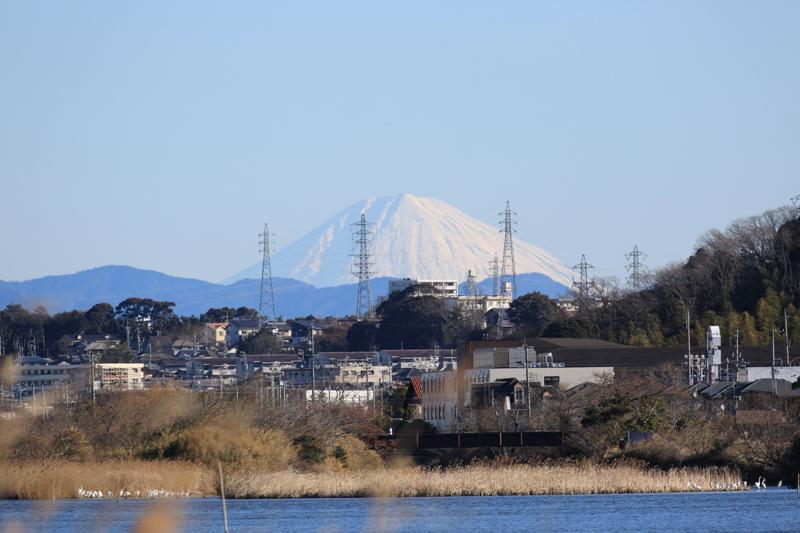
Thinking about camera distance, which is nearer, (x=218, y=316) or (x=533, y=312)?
(x=533, y=312)

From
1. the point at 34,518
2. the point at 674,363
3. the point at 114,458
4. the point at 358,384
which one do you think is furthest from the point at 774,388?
the point at 358,384

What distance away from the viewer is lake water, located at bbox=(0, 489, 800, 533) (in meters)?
32.8

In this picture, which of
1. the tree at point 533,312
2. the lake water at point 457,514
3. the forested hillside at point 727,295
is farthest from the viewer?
the tree at point 533,312

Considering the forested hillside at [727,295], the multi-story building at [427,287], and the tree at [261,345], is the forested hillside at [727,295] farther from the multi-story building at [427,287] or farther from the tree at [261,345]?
the tree at [261,345]

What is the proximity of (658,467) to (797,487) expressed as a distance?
14.5 ft

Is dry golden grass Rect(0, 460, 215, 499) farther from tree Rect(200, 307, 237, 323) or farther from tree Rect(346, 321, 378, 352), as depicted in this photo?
tree Rect(200, 307, 237, 323)

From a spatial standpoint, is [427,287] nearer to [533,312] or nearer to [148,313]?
[533,312]

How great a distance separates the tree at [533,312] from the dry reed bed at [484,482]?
75.3m

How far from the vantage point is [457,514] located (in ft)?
116

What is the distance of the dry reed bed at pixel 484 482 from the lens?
40250 millimetres

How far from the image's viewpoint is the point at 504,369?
71.0 m

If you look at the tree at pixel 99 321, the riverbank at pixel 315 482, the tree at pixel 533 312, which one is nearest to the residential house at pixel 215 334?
the tree at pixel 99 321

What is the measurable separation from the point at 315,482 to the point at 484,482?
431cm

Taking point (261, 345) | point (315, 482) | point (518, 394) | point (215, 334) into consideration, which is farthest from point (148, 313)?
point (315, 482)
